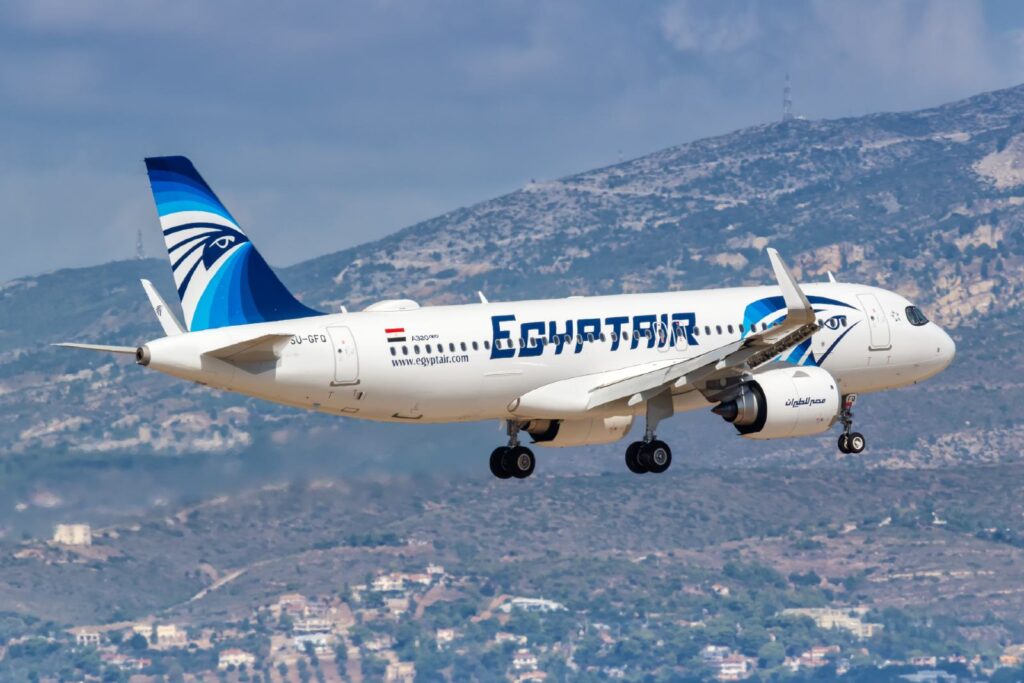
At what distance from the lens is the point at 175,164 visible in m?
71.7

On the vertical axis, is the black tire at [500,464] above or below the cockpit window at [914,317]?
below

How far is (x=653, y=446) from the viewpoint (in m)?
75.2

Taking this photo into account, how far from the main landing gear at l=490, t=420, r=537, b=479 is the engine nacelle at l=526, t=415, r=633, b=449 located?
566 mm

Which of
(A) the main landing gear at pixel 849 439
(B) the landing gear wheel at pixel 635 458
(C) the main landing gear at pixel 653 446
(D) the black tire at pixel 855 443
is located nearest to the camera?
(C) the main landing gear at pixel 653 446

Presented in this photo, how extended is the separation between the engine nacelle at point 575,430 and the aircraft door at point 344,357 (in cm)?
877

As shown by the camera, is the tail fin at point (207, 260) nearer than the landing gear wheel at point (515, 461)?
Yes

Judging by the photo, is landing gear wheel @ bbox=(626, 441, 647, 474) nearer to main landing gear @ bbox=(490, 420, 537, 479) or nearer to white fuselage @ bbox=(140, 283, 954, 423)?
white fuselage @ bbox=(140, 283, 954, 423)

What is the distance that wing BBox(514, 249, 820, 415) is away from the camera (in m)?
72.0

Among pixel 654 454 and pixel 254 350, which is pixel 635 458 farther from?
pixel 254 350

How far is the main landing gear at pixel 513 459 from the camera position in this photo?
76875 mm

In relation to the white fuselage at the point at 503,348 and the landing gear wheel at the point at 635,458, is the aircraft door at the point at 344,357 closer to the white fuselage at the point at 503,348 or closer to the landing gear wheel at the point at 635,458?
the white fuselage at the point at 503,348

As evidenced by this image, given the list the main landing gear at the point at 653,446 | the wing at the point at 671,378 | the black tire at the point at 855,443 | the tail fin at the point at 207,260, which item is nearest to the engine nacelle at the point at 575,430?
the main landing gear at the point at 653,446

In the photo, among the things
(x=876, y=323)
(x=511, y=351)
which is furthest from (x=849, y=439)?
(x=511, y=351)

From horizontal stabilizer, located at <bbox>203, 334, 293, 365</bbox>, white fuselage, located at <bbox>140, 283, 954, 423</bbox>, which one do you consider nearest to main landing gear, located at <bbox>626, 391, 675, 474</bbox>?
white fuselage, located at <bbox>140, 283, 954, 423</bbox>
